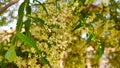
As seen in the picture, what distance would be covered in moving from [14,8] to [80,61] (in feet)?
6.17

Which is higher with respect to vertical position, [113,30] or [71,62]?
[113,30]

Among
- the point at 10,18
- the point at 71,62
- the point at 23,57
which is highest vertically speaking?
the point at 10,18

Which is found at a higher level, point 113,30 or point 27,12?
point 113,30

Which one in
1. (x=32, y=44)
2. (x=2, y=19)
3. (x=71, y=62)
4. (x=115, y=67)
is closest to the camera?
(x=32, y=44)

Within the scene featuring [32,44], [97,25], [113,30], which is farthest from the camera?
[113,30]

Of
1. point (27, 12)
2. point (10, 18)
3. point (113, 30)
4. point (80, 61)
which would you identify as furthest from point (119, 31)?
point (27, 12)

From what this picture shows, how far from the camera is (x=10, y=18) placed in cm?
400

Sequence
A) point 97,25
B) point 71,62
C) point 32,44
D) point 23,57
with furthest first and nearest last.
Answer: point 71,62
point 97,25
point 23,57
point 32,44

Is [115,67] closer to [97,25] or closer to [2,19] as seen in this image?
[97,25]

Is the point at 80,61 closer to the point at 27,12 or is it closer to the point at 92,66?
the point at 92,66

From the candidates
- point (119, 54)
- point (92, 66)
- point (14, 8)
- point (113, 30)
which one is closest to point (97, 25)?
point (113, 30)

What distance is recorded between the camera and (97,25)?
405 centimetres

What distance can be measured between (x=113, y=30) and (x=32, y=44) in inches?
176

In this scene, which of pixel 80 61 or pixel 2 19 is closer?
pixel 2 19
